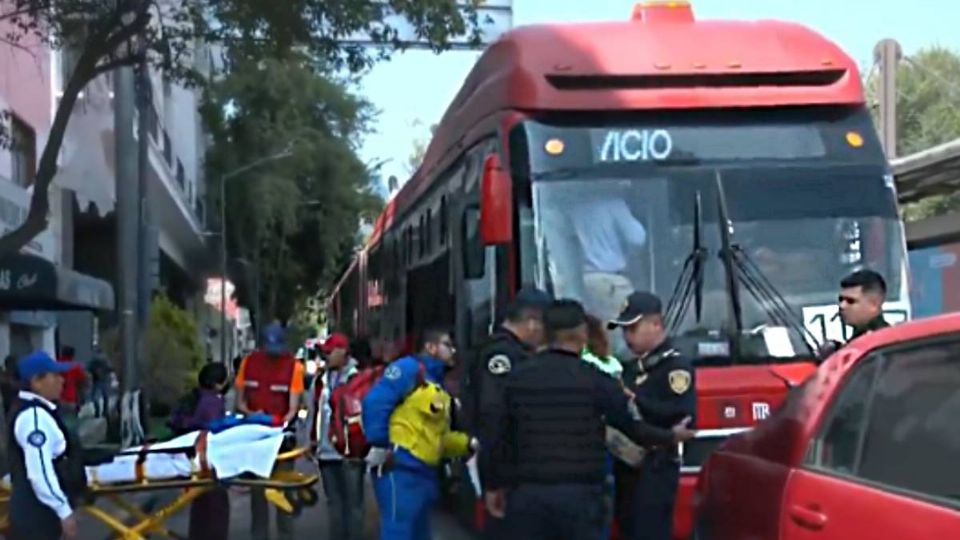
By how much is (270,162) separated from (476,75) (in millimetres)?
39820

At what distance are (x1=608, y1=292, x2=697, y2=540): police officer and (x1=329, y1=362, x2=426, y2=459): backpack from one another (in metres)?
3.49

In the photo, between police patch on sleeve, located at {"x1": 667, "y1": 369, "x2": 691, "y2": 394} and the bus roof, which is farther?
→ the bus roof

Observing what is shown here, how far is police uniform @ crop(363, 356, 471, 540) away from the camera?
29.2 ft

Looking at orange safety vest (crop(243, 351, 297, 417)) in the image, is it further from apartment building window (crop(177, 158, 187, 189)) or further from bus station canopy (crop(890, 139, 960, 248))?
apartment building window (crop(177, 158, 187, 189))

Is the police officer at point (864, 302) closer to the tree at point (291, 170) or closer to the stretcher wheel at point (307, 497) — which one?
the stretcher wheel at point (307, 497)

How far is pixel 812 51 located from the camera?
35.9 feet

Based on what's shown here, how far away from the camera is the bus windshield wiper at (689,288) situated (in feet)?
32.4

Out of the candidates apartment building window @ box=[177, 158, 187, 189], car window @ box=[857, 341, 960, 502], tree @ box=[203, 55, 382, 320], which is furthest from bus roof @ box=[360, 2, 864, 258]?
tree @ box=[203, 55, 382, 320]

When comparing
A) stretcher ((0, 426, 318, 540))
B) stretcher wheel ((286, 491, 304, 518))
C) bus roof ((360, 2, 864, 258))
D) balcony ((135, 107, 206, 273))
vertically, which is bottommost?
stretcher wheel ((286, 491, 304, 518))

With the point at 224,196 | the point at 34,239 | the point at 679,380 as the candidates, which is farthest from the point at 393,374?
the point at 224,196

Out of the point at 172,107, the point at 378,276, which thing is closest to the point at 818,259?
the point at 378,276

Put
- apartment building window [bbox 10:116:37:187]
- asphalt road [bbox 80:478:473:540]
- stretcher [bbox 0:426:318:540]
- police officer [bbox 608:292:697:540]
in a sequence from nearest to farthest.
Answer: police officer [bbox 608:292:697:540] → stretcher [bbox 0:426:318:540] → asphalt road [bbox 80:478:473:540] → apartment building window [bbox 10:116:37:187]

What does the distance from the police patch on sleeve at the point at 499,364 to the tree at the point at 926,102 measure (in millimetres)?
53903

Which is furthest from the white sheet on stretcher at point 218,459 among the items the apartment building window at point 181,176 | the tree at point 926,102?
the tree at point 926,102
